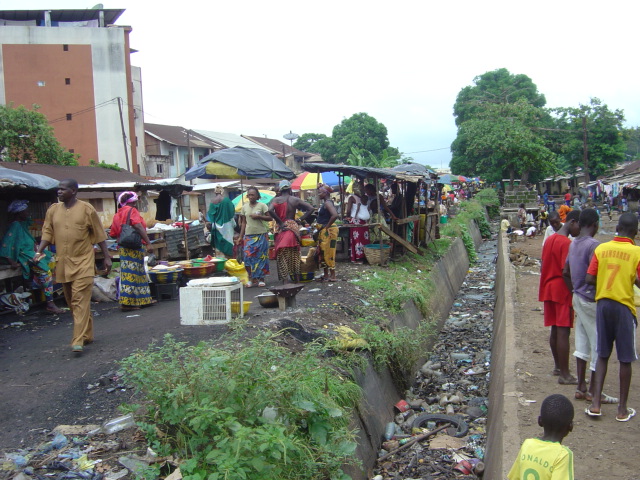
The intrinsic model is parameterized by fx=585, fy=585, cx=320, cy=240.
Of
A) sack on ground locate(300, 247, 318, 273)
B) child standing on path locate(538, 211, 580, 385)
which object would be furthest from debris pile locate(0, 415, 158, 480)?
sack on ground locate(300, 247, 318, 273)

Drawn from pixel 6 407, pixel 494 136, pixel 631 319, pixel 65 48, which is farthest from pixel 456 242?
pixel 65 48

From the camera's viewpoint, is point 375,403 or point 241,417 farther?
point 375,403

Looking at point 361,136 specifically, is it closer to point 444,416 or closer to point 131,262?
point 131,262

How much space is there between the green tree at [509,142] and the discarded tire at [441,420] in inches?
1547

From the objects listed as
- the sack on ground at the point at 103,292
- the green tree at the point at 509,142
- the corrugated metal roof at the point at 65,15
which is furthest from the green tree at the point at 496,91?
the sack on ground at the point at 103,292

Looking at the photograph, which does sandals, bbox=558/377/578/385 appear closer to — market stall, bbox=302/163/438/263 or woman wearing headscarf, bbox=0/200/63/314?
market stall, bbox=302/163/438/263

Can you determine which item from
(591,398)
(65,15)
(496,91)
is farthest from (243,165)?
(496,91)

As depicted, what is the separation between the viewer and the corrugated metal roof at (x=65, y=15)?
3959 cm

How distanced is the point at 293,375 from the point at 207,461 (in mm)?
1103

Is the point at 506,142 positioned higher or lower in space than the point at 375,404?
higher

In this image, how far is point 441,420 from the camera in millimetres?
7375

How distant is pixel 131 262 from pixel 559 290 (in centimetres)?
582

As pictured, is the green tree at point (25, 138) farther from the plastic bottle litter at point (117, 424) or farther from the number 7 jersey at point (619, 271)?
the number 7 jersey at point (619, 271)

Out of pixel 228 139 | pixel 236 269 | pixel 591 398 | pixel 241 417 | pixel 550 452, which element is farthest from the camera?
pixel 228 139
